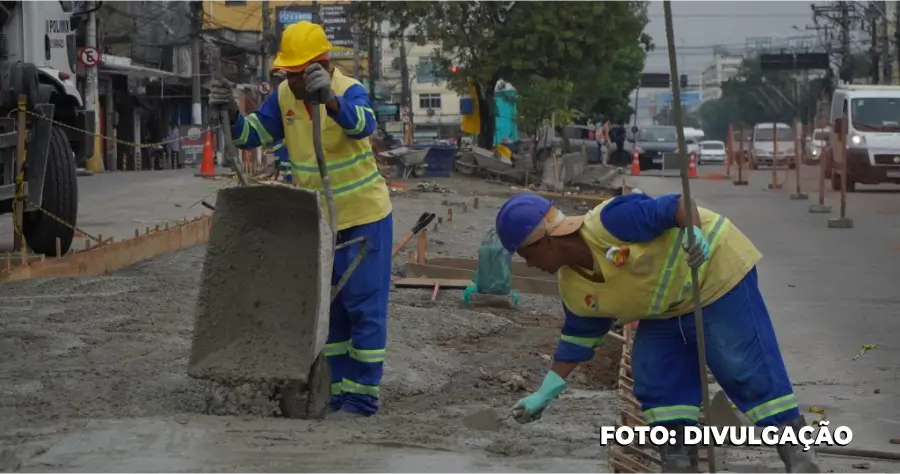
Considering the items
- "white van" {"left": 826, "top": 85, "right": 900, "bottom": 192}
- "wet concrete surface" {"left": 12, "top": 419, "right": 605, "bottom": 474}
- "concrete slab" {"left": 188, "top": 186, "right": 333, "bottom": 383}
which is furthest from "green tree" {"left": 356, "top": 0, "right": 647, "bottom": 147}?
"wet concrete surface" {"left": 12, "top": 419, "right": 605, "bottom": 474}

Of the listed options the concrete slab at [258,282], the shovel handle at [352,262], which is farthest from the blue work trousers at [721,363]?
the concrete slab at [258,282]

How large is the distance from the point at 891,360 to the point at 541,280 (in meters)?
3.65

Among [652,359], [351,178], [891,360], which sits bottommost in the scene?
[891,360]

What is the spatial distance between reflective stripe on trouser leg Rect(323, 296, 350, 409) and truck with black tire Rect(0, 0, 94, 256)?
6088 mm

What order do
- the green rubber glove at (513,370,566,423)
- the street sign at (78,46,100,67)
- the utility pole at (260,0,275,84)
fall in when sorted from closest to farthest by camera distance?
the green rubber glove at (513,370,566,423) < the street sign at (78,46,100,67) < the utility pole at (260,0,275,84)

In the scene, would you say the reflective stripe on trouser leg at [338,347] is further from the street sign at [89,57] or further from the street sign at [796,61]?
the street sign at [796,61]

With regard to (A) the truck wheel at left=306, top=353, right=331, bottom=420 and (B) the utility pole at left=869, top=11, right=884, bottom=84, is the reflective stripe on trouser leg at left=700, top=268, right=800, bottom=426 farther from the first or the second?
(B) the utility pole at left=869, top=11, right=884, bottom=84

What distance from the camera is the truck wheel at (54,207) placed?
13242 mm

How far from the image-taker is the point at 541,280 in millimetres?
12508

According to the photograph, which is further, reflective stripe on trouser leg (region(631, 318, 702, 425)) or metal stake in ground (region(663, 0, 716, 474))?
reflective stripe on trouser leg (region(631, 318, 702, 425))

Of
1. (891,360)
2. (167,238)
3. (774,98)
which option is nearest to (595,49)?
(167,238)

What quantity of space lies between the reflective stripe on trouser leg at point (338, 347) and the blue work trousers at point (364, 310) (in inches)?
3.5

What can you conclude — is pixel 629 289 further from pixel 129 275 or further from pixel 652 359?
pixel 129 275

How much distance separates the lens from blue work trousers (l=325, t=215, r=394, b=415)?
6797mm
